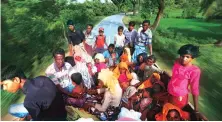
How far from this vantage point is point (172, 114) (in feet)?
15.2

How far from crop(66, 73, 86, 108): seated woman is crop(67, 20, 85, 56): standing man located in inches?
12.3

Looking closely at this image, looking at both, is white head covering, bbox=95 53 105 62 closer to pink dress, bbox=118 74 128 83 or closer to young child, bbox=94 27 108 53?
young child, bbox=94 27 108 53

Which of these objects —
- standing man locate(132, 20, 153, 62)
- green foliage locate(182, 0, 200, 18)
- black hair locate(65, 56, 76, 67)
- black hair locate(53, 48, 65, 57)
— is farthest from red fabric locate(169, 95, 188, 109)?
black hair locate(53, 48, 65, 57)

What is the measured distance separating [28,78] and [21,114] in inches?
18.1

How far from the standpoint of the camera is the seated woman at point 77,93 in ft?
16.1

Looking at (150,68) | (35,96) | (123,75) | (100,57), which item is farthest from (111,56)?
(35,96)

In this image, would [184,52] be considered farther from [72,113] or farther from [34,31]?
[34,31]

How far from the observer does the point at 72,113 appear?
4.88 m

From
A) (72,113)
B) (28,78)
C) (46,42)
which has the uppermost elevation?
(46,42)

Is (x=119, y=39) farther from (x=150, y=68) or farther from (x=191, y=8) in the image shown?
(x=191, y=8)

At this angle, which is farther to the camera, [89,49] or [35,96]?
[89,49]

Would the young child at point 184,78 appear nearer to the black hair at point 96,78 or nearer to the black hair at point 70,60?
the black hair at point 96,78

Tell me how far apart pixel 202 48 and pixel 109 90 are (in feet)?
4.19

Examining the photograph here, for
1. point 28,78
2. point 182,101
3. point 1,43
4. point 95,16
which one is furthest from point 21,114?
point 182,101
